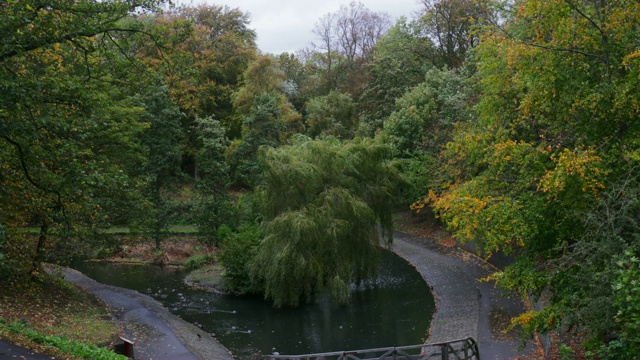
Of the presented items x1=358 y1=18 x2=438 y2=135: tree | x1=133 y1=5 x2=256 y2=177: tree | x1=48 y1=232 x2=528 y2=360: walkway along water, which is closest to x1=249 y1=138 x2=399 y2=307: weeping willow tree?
x1=48 y1=232 x2=528 y2=360: walkway along water

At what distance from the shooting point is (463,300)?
974 inches

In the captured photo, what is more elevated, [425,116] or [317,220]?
[425,116]

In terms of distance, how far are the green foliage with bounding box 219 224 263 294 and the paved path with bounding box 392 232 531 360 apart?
8.92 meters

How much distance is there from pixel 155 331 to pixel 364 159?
1159 cm

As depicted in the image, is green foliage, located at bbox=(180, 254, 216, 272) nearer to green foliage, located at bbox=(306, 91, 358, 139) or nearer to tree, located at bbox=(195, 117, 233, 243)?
tree, located at bbox=(195, 117, 233, 243)

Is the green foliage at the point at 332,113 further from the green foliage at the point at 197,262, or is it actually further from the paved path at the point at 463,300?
the green foliage at the point at 197,262

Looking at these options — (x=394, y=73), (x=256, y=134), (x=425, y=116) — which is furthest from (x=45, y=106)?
(x=394, y=73)

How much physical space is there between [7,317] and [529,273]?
558 inches

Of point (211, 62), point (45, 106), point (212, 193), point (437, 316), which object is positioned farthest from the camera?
point (211, 62)

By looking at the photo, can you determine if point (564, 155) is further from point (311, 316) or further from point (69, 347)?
point (311, 316)

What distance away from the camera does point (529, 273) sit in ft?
45.0

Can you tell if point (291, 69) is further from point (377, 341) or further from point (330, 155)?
point (377, 341)

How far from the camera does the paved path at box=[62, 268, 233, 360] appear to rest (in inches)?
701

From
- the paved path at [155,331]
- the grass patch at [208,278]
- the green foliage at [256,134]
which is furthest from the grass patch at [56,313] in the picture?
the green foliage at [256,134]
